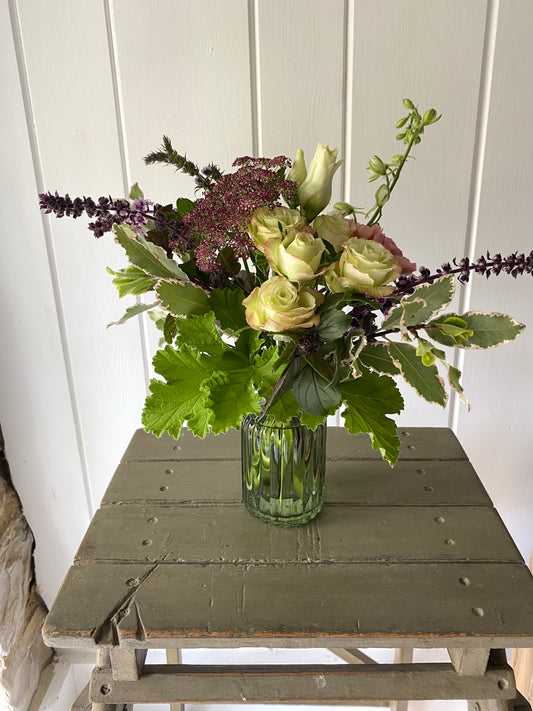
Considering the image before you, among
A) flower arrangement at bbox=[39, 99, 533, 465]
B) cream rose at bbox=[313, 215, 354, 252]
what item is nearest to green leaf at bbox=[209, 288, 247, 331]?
flower arrangement at bbox=[39, 99, 533, 465]

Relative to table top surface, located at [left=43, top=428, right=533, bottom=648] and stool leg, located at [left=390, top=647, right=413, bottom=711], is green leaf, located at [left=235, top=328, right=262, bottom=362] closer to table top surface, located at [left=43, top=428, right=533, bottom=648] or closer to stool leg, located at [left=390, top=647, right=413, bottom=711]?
table top surface, located at [left=43, top=428, right=533, bottom=648]

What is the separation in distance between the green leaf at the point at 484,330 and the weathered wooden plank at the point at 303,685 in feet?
1.28

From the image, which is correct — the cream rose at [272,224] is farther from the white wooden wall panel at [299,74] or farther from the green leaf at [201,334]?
the white wooden wall panel at [299,74]

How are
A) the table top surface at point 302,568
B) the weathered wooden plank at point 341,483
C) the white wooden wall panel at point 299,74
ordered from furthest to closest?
the white wooden wall panel at point 299,74 < the weathered wooden plank at point 341,483 < the table top surface at point 302,568

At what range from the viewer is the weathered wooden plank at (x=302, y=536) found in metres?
0.73

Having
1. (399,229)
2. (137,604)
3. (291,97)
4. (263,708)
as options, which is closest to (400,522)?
(137,604)

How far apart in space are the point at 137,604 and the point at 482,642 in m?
0.38

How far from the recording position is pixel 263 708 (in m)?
1.36

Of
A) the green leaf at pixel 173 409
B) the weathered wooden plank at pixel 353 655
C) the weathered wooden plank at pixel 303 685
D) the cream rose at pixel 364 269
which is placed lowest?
the weathered wooden plank at pixel 353 655

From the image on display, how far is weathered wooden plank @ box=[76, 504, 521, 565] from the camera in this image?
732mm

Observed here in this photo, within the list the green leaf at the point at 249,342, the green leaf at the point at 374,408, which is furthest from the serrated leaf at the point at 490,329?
the green leaf at the point at 249,342

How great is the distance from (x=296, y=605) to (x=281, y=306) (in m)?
0.34

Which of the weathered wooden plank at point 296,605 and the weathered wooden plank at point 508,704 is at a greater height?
the weathered wooden plank at point 296,605

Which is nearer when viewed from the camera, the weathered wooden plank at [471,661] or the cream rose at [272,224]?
the cream rose at [272,224]
